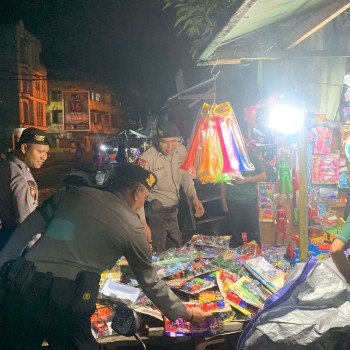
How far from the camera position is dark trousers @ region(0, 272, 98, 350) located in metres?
2.52

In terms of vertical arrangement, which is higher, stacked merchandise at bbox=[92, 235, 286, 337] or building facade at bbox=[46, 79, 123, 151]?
building facade at bbox=[46, 79, 123, 151]

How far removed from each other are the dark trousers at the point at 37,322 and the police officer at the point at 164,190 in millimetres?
2989

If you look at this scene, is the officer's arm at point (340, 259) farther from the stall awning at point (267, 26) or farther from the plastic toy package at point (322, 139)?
the plastic toy package at point (322, 139)

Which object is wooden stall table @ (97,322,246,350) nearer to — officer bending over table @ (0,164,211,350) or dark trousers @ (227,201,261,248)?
officer bending over table @ (0,164,211,350)

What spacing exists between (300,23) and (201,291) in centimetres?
299

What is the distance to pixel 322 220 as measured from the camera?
20.2 ft

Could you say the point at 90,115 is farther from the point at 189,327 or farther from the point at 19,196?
the point at 189,327

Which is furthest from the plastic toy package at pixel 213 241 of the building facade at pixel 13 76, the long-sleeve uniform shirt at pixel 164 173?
the building facade at pixel 13 76

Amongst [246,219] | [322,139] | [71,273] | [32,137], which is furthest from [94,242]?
[322,139]

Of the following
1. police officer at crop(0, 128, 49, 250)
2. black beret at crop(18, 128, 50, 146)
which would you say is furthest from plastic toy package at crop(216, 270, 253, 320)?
black beret at crop(18, 128, 50, 146)

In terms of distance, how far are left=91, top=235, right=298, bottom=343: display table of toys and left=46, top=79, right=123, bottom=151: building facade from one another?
38.6 m

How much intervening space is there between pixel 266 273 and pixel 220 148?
155 cm

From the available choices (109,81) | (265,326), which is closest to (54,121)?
(109,81)

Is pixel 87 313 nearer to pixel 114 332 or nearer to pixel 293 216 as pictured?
pixel 114 332
